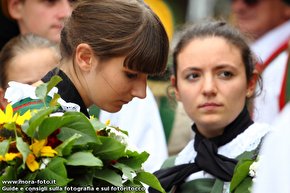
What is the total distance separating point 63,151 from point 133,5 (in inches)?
33.9

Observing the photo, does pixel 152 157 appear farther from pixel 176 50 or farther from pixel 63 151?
pixel 63 151

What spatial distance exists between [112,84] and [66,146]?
1.88 ft

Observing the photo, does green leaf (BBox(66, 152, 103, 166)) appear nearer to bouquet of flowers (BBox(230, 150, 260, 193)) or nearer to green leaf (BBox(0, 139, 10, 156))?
green leaf (BBox(0, 139, 10, 156))

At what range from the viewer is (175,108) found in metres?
5.01

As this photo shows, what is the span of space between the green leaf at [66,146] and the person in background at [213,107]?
0.99m

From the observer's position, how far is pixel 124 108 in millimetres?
4840

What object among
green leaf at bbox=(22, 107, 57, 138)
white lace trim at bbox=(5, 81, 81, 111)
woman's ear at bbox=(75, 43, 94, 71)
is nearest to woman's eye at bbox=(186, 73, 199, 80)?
woman's ear at bbox=(75, 43, 94, 71)

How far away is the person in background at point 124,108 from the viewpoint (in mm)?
4792

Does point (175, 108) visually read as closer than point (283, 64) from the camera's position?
Yes

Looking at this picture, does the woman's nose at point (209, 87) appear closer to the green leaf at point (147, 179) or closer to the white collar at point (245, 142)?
the white collar at point (245, 142)

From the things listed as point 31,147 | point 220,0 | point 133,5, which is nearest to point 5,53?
point 133,5

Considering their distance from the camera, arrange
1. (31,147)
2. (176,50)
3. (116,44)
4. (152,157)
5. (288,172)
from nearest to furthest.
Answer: (288,172) < (31,147) < (116,44) < (176,50) < (152,157)

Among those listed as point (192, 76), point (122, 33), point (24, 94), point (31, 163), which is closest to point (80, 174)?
point (31, 163)

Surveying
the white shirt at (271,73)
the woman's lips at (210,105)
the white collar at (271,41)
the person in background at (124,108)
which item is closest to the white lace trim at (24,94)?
the woman's lips at (210,105)
